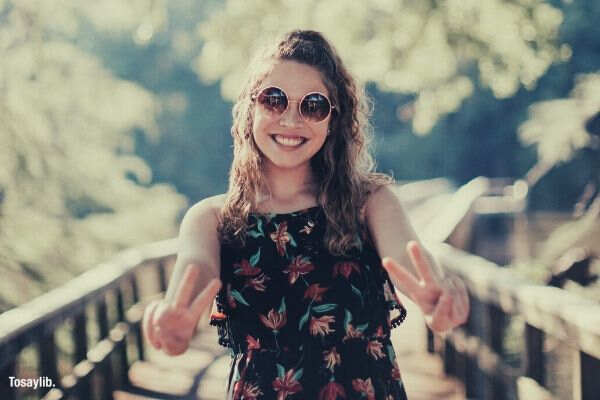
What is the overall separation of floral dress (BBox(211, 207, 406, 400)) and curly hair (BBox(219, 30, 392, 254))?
47mm

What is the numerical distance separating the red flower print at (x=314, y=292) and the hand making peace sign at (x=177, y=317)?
285mm

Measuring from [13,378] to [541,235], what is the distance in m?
13.1

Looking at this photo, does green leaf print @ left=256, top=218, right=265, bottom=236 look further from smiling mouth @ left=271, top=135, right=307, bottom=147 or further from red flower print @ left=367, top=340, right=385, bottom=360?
red flower print @ left=367, top=340, right=385, bottom=360

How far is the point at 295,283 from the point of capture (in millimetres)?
1654

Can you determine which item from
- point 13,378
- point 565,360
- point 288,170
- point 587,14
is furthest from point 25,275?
point 587,14

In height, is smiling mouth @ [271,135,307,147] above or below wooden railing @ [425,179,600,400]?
above

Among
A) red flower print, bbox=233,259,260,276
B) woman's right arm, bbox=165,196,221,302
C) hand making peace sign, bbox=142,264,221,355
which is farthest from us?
red flower print, bbox=233,259,260,276

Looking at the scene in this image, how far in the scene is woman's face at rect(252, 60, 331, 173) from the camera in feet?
5.76

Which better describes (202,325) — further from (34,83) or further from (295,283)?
(295,283)

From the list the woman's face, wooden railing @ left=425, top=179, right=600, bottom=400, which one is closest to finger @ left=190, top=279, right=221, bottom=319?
the woman's face

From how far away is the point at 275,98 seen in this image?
1.75m

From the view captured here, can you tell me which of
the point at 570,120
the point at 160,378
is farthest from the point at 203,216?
the point at 570,120

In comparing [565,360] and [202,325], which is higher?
[202,325]

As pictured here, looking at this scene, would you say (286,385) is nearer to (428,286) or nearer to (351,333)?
(351,333)
